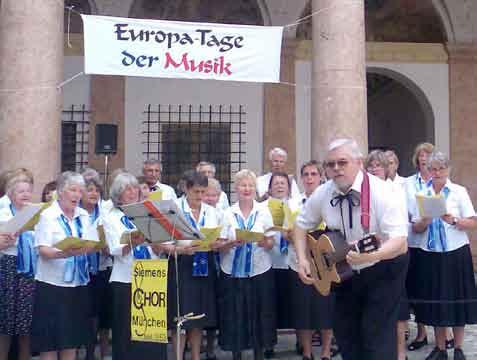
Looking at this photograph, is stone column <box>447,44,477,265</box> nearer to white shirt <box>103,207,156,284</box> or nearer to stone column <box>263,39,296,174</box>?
stone column <box>263,39,296,174</box>

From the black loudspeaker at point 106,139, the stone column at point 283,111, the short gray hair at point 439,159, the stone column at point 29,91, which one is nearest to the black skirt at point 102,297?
the stone column at point 29,91

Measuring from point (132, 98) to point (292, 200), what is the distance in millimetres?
7394

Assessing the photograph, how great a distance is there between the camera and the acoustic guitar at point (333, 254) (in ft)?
13.1

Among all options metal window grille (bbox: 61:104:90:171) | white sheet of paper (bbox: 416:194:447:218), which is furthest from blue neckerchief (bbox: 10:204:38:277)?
metal window grille (bbox: 61:104:90:171)

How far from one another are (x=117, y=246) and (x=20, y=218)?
76 cm

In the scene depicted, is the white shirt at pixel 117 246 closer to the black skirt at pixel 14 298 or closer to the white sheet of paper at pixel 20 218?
the white sheet of paper at pixel 20 218

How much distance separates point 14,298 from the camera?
19.4 ft

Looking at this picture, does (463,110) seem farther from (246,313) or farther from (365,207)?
(365,207)

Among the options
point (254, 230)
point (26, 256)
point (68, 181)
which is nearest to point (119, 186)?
point (68, 181)

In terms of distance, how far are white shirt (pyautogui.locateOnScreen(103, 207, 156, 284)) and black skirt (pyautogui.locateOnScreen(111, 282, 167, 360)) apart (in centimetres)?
9

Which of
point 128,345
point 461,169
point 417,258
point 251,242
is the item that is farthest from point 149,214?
point 461,169

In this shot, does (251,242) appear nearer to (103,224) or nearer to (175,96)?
(103,224)

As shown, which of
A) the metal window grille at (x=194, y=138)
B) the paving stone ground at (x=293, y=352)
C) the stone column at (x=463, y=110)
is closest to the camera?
the paving stone ground at (x=293, y=352)

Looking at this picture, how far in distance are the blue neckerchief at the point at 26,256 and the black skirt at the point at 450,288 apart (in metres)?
3.66
